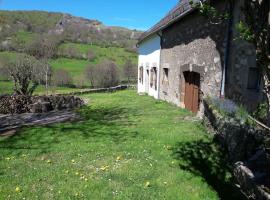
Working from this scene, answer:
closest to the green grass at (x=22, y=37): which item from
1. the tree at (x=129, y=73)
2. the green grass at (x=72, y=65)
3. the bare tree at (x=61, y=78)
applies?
the green grass at (x=72, y=65)

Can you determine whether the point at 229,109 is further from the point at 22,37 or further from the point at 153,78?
the point at 22,37

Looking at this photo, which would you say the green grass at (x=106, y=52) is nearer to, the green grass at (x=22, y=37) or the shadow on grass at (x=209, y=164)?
the green grass at (x=22, y=37)

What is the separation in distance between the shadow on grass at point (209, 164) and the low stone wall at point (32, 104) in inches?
388

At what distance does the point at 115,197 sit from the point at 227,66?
544 centimetres

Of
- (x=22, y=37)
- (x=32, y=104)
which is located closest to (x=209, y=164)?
(x=32, y=104)

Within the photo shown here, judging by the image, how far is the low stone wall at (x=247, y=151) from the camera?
4164mm

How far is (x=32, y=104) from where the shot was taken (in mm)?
15945

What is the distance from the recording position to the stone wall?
31.0ft

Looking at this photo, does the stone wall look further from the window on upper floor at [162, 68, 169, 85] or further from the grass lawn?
the grass lawn

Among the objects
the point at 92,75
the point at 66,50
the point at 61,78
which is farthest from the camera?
the point at 66,50

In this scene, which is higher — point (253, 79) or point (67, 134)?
point (253, 79)

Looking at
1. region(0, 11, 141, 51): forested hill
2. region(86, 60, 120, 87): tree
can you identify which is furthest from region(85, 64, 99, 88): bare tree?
region(0, 11, 141, 51): forested hill

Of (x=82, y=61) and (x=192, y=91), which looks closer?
(x=192, y=91)

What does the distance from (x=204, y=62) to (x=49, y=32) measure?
84843 millimetres
